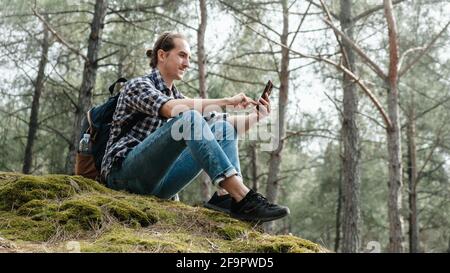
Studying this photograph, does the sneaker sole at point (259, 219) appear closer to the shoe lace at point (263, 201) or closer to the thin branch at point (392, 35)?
the shoe lace at point (263, 201)

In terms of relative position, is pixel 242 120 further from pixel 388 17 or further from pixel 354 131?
pixel 354 131

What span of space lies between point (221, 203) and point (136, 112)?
0.73m

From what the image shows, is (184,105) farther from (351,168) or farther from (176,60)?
(351,168)

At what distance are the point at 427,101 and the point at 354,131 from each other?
14.9ft

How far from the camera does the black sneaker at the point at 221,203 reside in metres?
2.96

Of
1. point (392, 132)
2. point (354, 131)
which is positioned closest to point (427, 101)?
point (354, 131)

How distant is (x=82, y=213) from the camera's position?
8.50 feet

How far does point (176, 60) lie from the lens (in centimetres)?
327

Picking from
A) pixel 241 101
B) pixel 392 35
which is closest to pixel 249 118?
pixel 241 101

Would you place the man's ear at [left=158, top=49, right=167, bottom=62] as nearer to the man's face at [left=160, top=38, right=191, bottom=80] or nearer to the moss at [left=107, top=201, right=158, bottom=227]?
the man's face at [left=160, top=38, right=191, bottom=80]

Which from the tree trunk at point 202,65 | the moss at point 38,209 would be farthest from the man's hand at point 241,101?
the tree trunk at point 202,65

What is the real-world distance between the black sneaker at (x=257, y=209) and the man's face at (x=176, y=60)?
955mm

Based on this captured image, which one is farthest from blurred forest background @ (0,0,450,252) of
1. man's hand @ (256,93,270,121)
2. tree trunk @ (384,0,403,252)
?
man's hand @ (256,93,270,121)
